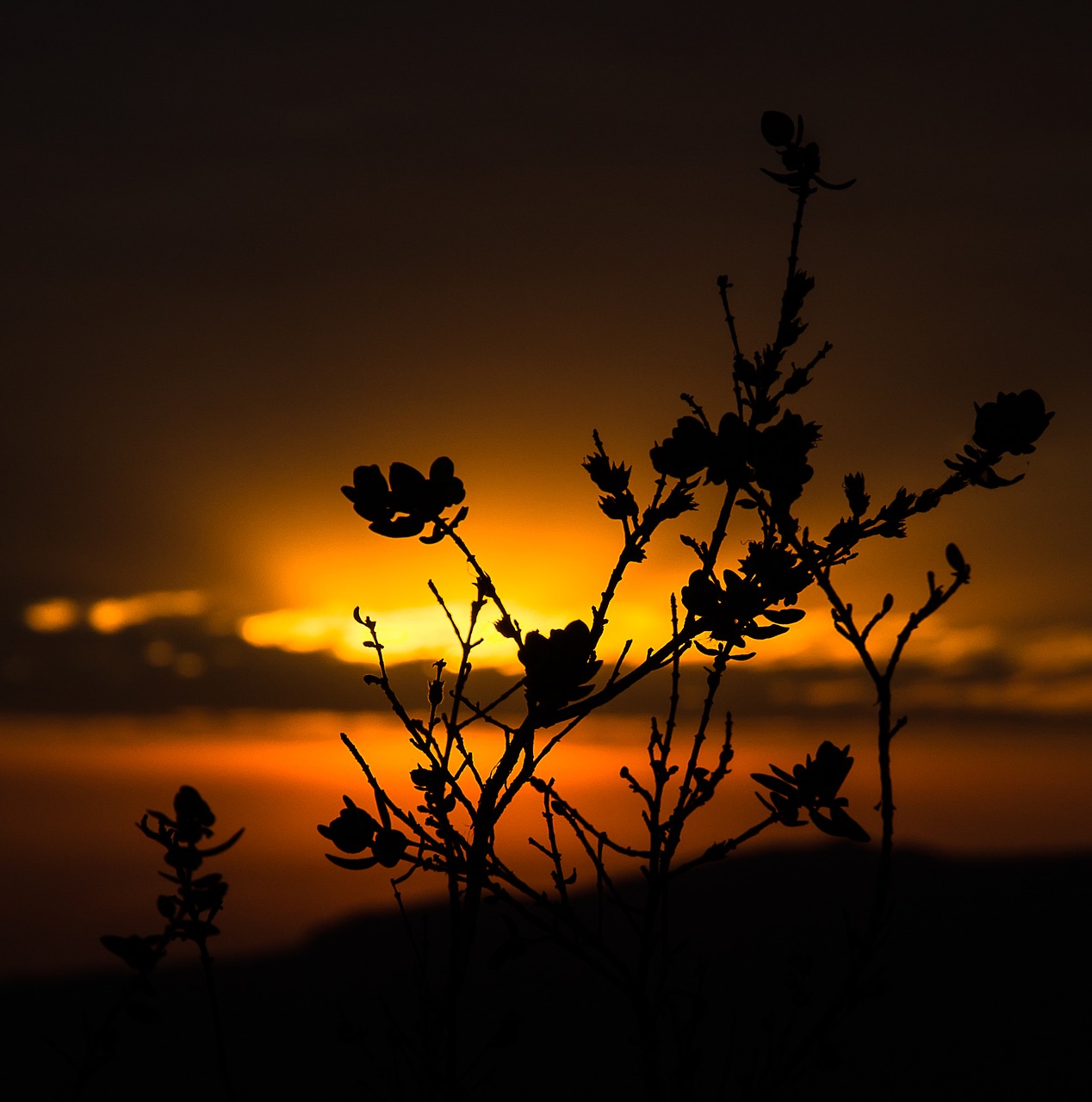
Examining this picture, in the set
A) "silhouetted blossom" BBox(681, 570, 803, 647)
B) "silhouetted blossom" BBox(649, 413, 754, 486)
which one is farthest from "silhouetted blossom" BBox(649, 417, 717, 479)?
"silhouetted blossom" BBox(681, 570, 803, 647)

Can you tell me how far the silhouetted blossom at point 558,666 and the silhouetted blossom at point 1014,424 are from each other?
1.43m

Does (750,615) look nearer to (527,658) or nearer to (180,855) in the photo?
(527,658)

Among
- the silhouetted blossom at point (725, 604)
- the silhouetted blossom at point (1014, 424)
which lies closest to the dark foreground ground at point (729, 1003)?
the silhouetted blossom at point (725, 604)

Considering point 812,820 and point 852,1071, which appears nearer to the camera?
point 812,820

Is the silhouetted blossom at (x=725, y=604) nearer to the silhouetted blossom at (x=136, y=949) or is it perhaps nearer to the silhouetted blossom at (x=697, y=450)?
the silhouetted blossom at (x=697, y=450)

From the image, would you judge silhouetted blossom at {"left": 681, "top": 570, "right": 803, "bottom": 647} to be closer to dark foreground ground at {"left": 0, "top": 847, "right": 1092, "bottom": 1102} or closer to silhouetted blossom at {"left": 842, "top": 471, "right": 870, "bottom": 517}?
silhouetted blossom at {"left": 842, "top": 471, "right": 870, "bottom": 517}

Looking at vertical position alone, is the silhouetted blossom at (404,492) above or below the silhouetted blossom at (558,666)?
above

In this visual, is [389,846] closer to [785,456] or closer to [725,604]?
[725,604]

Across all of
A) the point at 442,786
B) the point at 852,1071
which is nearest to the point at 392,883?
the point at 442,786

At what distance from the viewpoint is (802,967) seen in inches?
143

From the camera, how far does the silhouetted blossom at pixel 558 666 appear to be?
3062 millimetres

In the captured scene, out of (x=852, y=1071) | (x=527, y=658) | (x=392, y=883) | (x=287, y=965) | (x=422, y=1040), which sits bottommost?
(x=852, y=1071)

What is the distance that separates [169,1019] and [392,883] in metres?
41.1

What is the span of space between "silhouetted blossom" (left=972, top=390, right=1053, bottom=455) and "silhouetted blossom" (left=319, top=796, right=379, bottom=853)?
235 centimetres
